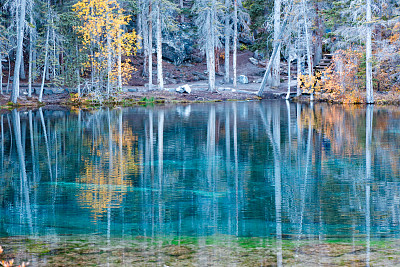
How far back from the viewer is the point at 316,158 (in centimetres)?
1382

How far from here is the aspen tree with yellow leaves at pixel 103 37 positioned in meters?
33.0

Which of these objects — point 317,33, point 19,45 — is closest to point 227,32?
point 317,33

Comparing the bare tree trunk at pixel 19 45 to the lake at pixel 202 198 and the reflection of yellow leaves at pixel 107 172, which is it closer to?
the lake at pixel 202 198

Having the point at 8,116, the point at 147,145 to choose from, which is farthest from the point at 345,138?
the point at 8,116

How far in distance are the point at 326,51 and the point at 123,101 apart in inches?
973

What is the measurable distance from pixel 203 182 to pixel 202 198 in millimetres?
1510

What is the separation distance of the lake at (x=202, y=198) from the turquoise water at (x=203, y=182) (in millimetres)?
31

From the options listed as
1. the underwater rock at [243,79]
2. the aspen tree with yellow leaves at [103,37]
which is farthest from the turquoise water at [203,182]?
the underwater rock at [243,79]

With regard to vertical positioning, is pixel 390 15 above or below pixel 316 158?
above

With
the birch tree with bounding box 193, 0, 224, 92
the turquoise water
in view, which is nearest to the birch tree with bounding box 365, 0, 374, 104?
the turquoise water

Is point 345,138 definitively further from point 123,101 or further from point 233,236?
point 123,101

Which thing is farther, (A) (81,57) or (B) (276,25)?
(B) (276,25)

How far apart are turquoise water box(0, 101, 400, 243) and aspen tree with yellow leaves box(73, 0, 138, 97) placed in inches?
539

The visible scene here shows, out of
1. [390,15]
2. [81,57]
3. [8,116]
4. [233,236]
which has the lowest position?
[233,236]
